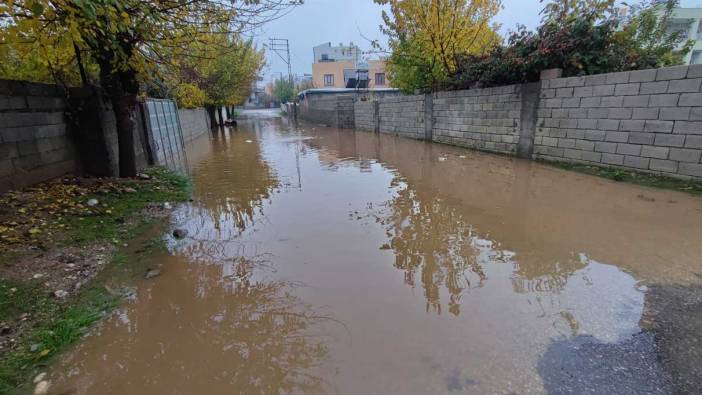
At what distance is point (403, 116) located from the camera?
1320 centimetres

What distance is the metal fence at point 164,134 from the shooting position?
7871 mm

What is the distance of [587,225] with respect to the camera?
3586 mm

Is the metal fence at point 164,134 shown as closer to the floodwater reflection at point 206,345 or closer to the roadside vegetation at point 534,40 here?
the floodwater reflection at point 206,345

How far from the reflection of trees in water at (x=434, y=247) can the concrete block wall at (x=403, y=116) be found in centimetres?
799

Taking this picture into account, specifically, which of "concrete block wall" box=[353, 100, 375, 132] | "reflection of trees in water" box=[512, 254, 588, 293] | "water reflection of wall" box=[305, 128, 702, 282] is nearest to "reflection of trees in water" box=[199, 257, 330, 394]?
"reflection of trees in water" box=[512, 254, 588, 293]

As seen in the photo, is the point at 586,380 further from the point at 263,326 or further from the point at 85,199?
the point at 85,199

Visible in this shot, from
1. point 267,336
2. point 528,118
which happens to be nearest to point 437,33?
point 528,118

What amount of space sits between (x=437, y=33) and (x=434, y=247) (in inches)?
368

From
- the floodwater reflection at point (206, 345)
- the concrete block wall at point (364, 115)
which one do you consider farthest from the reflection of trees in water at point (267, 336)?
the concrete block wall at point (364, 115)

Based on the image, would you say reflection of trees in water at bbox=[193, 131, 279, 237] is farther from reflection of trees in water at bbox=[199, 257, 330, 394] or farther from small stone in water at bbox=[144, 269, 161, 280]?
reflection of trees in water at bbox=[199, 257, 330, 394]

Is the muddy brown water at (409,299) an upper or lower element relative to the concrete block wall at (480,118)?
lower

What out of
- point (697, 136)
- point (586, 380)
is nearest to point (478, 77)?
point (697, 136)

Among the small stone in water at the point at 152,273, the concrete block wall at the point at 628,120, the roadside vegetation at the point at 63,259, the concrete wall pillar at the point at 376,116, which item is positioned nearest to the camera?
the roadside vegetation at the point at 63,259

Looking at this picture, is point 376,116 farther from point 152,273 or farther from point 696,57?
point 696,57
